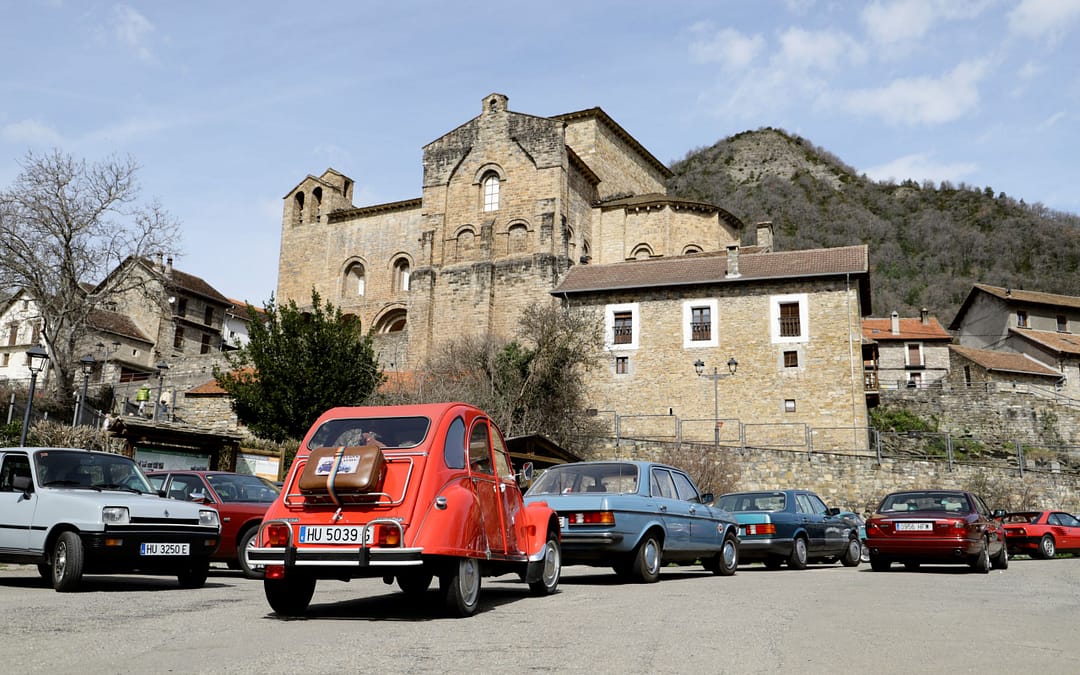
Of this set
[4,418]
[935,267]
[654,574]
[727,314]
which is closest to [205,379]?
[4,418]

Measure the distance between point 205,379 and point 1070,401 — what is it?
46581mm

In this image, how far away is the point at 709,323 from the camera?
3644 centimetres

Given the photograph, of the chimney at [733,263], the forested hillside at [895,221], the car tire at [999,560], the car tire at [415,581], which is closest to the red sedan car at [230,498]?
the car tire at [415,581]

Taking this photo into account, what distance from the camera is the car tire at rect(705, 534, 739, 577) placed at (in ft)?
42.1

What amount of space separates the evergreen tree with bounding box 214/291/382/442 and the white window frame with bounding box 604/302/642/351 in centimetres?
1045

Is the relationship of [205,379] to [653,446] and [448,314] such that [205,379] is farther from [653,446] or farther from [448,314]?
[653,446]

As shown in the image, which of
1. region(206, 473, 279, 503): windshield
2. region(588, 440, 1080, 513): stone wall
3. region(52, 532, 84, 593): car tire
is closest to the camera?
region(52, 532, 84, 593): car tire

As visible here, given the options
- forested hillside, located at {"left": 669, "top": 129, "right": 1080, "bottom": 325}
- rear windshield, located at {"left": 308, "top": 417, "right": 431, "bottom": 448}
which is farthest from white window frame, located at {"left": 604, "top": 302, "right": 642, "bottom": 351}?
forested hillside, located at {"left": 669, "top": 129, "right": 1080, "bottom": 325}

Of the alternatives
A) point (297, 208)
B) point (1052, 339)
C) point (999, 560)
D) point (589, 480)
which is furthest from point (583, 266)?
point (1052, 339)

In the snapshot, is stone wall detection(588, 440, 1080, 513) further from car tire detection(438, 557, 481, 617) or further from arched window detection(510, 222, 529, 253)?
car tire detection(438, 557, 481, 617)

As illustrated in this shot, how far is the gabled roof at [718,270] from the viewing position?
3509cm

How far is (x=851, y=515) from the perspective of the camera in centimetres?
1903

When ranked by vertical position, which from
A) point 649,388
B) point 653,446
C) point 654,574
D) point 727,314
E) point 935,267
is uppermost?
point 935,267

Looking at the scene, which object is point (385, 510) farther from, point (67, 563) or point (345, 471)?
point (67, 563)
